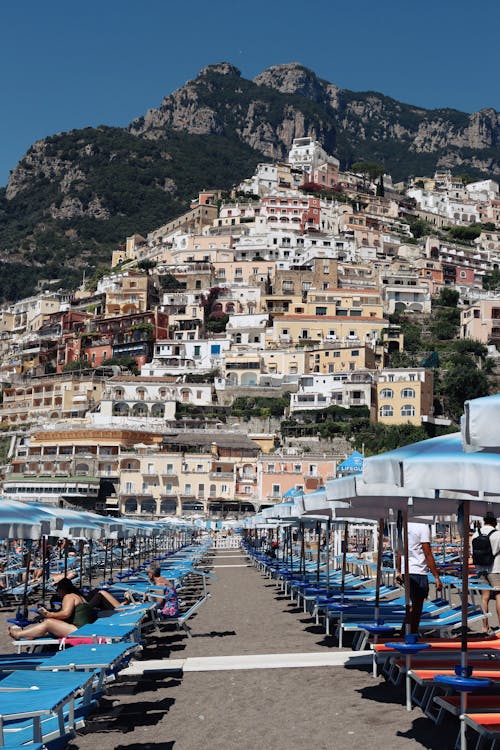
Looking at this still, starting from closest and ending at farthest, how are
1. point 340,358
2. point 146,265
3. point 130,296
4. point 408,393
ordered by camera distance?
point 408,393
point 340,358
point 130,296
point 146,265

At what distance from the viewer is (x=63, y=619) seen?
11.1 meters

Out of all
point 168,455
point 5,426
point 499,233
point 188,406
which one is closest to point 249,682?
point 168,455

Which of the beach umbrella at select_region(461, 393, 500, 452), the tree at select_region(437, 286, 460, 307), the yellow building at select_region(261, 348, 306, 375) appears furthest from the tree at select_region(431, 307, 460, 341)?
the beach umbrella at select_region(461, 393, 500, 452)

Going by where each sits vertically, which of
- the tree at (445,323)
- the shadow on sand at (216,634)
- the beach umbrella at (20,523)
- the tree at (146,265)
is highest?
the tree at (146,265)

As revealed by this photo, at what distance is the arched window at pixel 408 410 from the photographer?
7294cm

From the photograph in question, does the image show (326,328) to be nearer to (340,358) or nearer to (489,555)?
(340,358)

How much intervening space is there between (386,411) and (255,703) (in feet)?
215

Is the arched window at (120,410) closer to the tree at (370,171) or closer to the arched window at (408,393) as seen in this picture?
the arched window at (408,393)

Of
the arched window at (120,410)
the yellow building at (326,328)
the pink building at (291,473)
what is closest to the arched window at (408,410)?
the pink building at (291,473)

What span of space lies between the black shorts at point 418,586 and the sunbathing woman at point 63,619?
3727mm

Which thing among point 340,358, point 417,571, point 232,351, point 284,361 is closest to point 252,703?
point 417,571

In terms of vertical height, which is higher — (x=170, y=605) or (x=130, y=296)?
(x=130, y=296)

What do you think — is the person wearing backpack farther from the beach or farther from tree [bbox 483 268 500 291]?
tree [bbox 483 268 500 291]

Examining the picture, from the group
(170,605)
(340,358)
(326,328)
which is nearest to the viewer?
(170,605)
